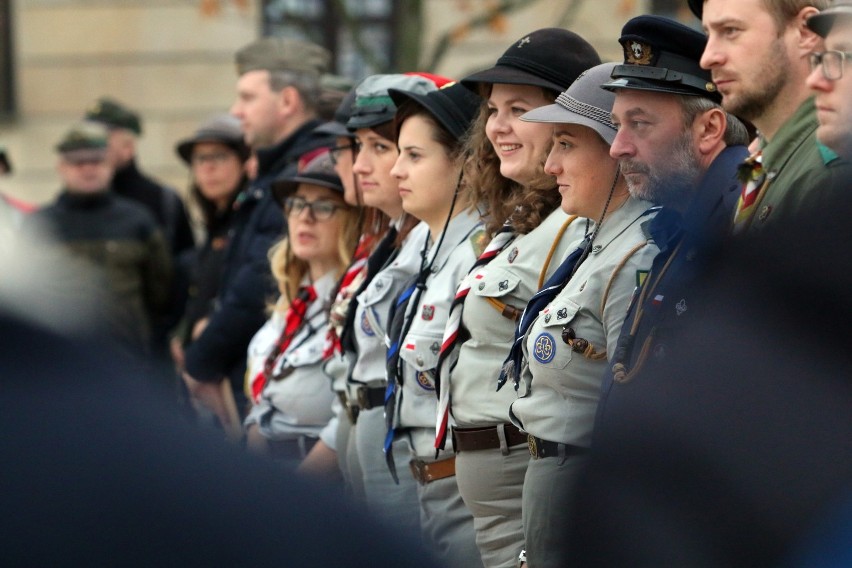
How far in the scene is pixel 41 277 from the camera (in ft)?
4.42

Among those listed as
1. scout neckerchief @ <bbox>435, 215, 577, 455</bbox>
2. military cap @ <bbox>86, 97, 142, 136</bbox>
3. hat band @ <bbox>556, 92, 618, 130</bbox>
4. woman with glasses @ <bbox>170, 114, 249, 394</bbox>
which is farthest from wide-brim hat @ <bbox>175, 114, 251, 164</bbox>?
hat band @ <bbox>556, 92, 618, 130</bbox>

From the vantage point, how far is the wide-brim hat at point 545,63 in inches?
157

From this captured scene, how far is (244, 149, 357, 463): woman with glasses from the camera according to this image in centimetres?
562

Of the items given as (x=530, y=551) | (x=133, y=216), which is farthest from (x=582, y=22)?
(x=530, y=551)

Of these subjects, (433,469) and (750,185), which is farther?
(433,469)

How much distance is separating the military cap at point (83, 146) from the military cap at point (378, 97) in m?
4.11

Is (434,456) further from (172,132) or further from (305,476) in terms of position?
(172,132)

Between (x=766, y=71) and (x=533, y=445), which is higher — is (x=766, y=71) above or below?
above

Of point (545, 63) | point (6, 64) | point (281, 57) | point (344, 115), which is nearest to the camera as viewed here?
point (545, 63)

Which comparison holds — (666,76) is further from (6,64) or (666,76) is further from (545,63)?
(6,64)

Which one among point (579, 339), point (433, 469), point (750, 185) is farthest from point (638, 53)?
point (433, 469)

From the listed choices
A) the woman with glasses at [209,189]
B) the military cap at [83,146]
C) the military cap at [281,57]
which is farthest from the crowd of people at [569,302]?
the military cap at [83,146]

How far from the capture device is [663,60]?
3.51m

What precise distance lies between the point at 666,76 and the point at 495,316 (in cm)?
82
